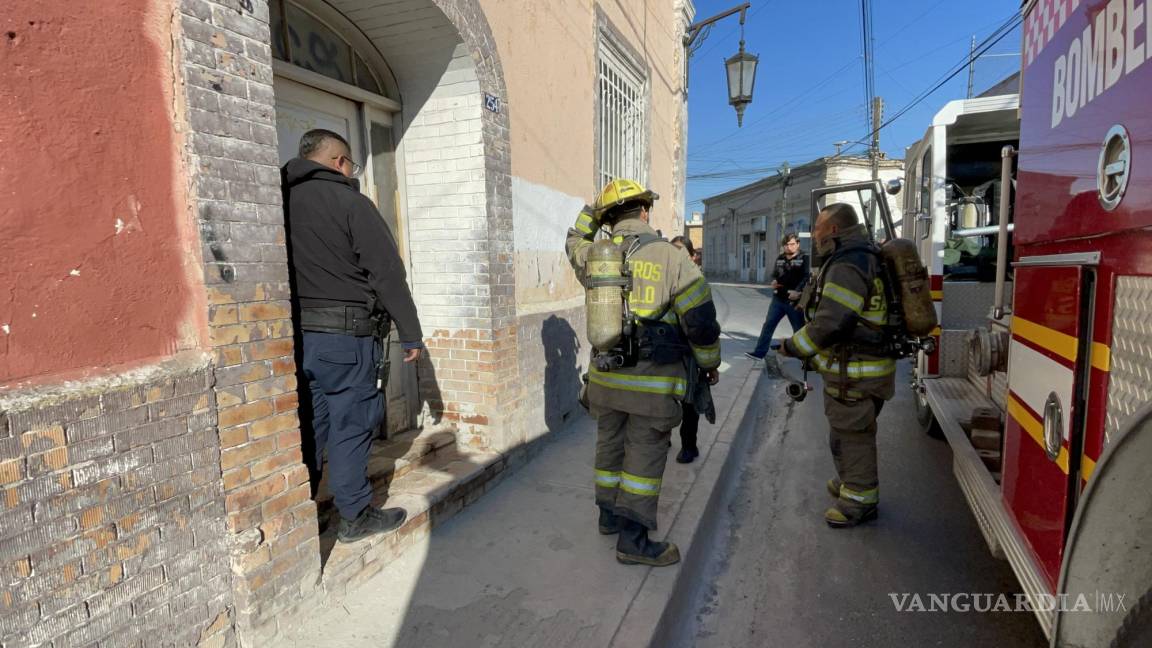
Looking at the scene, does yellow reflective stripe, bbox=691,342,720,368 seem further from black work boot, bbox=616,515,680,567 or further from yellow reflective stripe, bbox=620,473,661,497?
black work boot, bbox=616,515,680,567

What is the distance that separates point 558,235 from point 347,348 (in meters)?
2.80

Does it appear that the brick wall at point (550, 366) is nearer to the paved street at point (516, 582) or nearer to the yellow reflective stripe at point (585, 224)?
the paved street at point (516, 582)

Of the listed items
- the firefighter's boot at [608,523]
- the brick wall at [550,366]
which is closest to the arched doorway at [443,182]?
the brick wall at [550,366]

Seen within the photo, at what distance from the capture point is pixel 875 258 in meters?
3.06

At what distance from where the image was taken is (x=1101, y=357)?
4.91 feet

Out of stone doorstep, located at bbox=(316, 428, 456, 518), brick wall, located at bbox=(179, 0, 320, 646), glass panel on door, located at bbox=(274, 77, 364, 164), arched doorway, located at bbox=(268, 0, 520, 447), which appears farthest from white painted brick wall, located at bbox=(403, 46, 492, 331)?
brick wall, located at bbox=(179, 0, 320, 646)

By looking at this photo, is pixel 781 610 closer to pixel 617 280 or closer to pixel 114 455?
pixel 617 280

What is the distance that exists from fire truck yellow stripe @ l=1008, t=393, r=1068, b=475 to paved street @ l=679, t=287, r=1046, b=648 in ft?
3.32

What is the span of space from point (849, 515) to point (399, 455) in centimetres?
268

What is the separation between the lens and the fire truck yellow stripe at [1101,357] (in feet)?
4.79

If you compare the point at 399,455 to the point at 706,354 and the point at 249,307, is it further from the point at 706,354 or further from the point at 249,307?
the point at 706,354

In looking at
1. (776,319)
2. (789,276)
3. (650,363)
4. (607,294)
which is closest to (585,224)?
(607,294)

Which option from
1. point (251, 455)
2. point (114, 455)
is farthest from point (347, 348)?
point (114, 455)

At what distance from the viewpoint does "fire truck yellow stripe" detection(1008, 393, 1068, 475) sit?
1.66 metres
